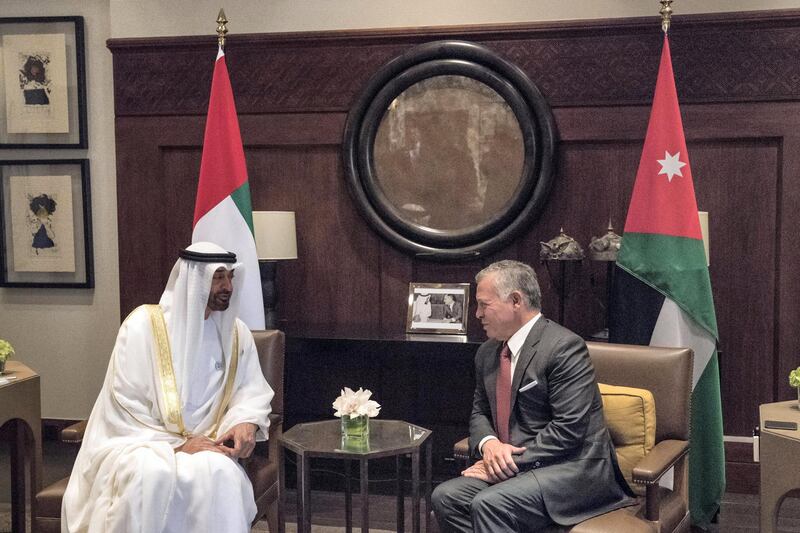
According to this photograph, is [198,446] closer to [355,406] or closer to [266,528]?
[355,406]

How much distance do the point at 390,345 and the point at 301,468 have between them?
1.43 m

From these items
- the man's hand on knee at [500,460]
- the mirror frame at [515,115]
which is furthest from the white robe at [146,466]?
the mirror frame at [515,115]

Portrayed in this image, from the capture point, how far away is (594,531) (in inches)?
110

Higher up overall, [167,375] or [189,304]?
[189,304]

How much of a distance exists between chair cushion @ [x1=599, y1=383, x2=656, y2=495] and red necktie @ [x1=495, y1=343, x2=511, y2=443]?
41 centimetres

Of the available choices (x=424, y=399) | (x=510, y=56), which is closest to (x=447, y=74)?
(x=510, y=56)

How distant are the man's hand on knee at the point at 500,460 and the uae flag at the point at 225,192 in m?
1.80

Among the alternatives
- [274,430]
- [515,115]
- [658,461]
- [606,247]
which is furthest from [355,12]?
[658,461]

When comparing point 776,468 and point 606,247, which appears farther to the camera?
point 606,247

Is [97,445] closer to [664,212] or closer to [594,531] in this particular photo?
[594,531]

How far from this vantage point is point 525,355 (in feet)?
10.2

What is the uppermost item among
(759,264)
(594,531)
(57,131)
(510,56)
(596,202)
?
(510,56)

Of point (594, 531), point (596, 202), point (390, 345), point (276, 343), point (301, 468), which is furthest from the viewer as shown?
point (596, 202)

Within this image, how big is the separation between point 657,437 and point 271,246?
229 cm
